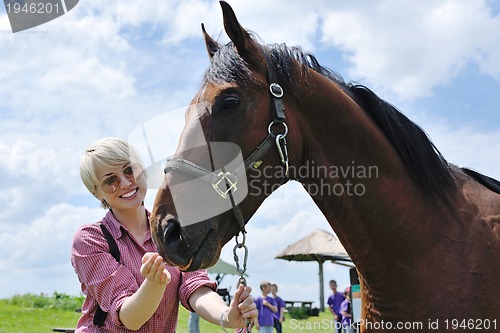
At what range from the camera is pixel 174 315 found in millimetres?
3070

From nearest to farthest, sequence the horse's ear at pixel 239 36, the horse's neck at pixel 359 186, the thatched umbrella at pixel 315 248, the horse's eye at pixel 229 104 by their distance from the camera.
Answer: the horse's eye at pixel 229 104, the horse's ear at pixel 239 36, the horse's neck at pixel 359 186, the thatched umbrella at pixel 315 248

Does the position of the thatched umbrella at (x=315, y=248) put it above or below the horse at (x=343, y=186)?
above

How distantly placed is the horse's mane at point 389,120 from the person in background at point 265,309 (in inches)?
405

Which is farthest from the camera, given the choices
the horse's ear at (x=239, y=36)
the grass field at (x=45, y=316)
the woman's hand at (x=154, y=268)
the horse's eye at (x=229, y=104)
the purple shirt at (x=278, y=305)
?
the grass field at (x=45, y=316)

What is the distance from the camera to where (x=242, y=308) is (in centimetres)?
259

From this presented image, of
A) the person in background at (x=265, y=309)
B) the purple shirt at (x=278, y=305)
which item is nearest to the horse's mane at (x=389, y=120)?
the person in background at (x=265, y=309)

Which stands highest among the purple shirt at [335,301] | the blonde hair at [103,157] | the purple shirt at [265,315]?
the blonde hair at [103,157]

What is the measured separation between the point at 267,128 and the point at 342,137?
50 centimetres

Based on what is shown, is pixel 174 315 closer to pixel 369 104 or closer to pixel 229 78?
pixel 229 78

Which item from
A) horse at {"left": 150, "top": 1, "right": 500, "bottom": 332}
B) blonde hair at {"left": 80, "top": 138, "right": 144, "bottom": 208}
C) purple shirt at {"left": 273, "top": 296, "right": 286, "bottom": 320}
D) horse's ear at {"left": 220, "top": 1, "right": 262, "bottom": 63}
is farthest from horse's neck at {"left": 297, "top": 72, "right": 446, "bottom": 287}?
purple shirt at {"left": 273, "top": 296, "right": 286, "bottom": 320}

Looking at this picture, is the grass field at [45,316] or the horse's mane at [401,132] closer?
the horse's mane at [401,132]

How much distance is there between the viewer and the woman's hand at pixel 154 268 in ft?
8.21

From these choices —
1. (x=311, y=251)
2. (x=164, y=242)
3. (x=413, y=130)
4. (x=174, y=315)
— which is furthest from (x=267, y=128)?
(x=311, y=251)

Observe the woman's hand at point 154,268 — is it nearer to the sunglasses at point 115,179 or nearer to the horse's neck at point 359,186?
the sunglasses at point 115,179
